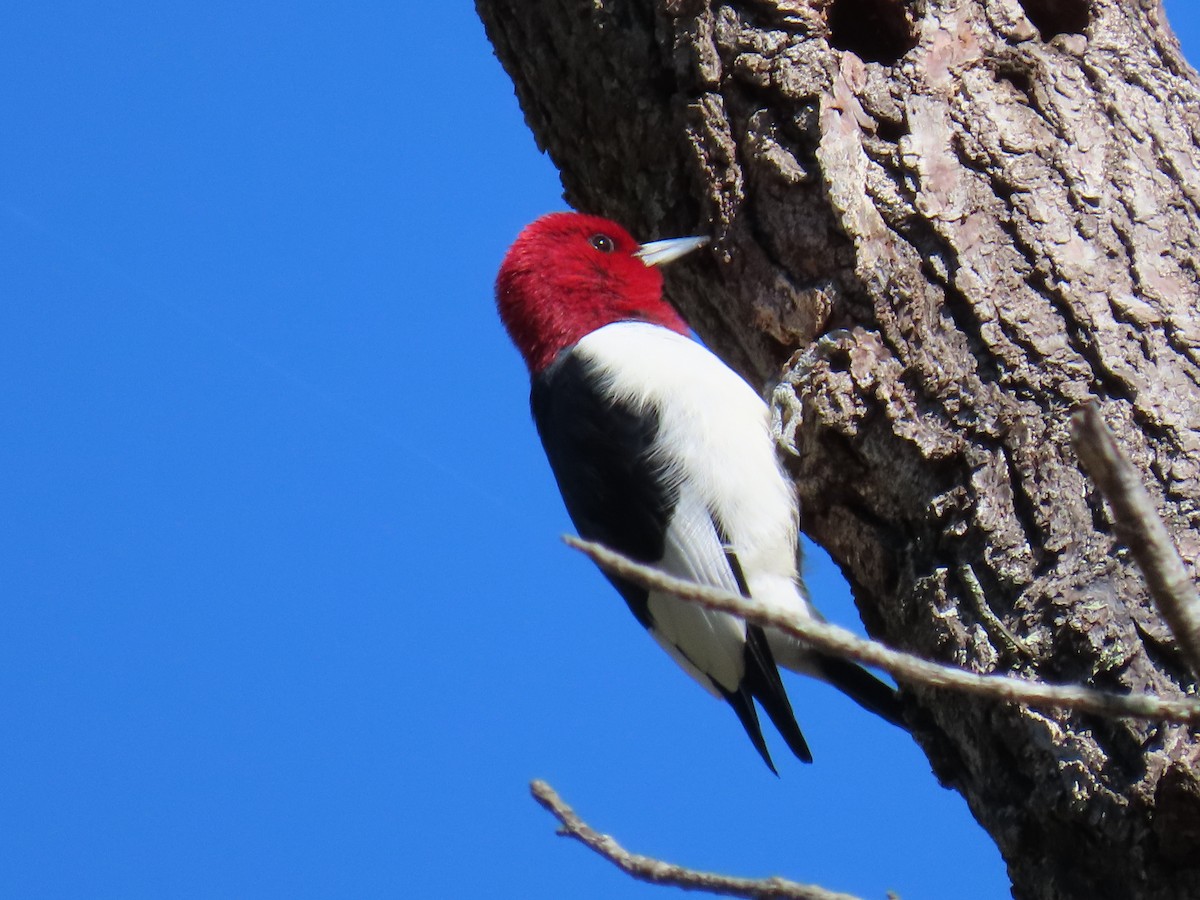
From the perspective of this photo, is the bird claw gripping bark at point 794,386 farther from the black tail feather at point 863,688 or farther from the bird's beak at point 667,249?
the black tail feather at point 863,688

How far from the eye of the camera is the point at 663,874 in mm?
1671

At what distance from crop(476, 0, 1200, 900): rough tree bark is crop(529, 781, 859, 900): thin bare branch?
0.63m

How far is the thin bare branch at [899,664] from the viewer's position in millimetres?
1297

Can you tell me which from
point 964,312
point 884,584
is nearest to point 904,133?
point 964,312

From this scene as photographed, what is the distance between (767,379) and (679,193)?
470 millimetres

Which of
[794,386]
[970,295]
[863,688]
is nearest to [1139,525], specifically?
[970,295]

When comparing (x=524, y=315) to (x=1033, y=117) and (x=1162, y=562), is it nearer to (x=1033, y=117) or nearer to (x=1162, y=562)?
(x=1033, y=117)

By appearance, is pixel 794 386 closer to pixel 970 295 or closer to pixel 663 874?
pixel 970 295

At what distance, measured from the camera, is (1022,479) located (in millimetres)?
2346

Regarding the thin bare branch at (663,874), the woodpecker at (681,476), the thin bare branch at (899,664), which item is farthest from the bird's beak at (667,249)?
the thin bare branch at (899,664)

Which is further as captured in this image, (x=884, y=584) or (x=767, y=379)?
(x=767, y=379)

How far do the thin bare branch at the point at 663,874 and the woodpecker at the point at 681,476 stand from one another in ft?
4.14

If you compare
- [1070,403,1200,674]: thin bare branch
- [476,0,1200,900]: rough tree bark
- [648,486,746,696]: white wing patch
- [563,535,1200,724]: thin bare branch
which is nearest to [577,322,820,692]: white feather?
[648,486,746,696]: white wing patch

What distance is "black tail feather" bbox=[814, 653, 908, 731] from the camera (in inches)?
113
